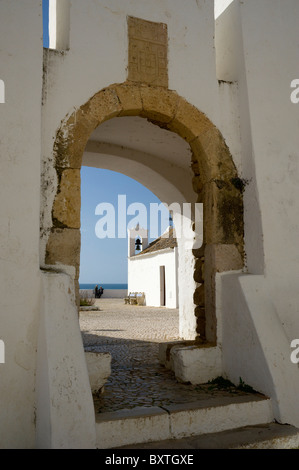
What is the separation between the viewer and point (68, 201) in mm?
3674

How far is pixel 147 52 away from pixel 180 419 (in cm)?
362

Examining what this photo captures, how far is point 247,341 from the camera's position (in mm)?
3621

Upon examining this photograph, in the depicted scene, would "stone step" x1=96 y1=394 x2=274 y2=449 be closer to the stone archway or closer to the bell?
the stone archway

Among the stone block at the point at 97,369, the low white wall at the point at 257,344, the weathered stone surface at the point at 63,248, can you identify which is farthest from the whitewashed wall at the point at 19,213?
the low white wall at the point at 257,344

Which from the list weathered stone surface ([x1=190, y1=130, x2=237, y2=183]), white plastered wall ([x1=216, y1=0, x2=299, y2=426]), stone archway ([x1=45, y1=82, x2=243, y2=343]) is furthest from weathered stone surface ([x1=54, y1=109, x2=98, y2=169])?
white plastered wall ([x1=216, y1=0, x2=299, y2=426])

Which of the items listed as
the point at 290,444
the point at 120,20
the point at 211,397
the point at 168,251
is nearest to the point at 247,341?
the point at 211,397

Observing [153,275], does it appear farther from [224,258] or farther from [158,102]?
[158,102]

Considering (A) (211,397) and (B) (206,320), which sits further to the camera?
(B) (206,320)

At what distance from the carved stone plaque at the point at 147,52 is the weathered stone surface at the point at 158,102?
9 centimetres

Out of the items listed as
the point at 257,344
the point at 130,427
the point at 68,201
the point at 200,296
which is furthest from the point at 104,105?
the point at 130,427

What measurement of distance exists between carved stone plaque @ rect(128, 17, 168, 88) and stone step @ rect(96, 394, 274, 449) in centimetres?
320

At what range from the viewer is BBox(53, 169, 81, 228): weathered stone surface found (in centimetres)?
363
